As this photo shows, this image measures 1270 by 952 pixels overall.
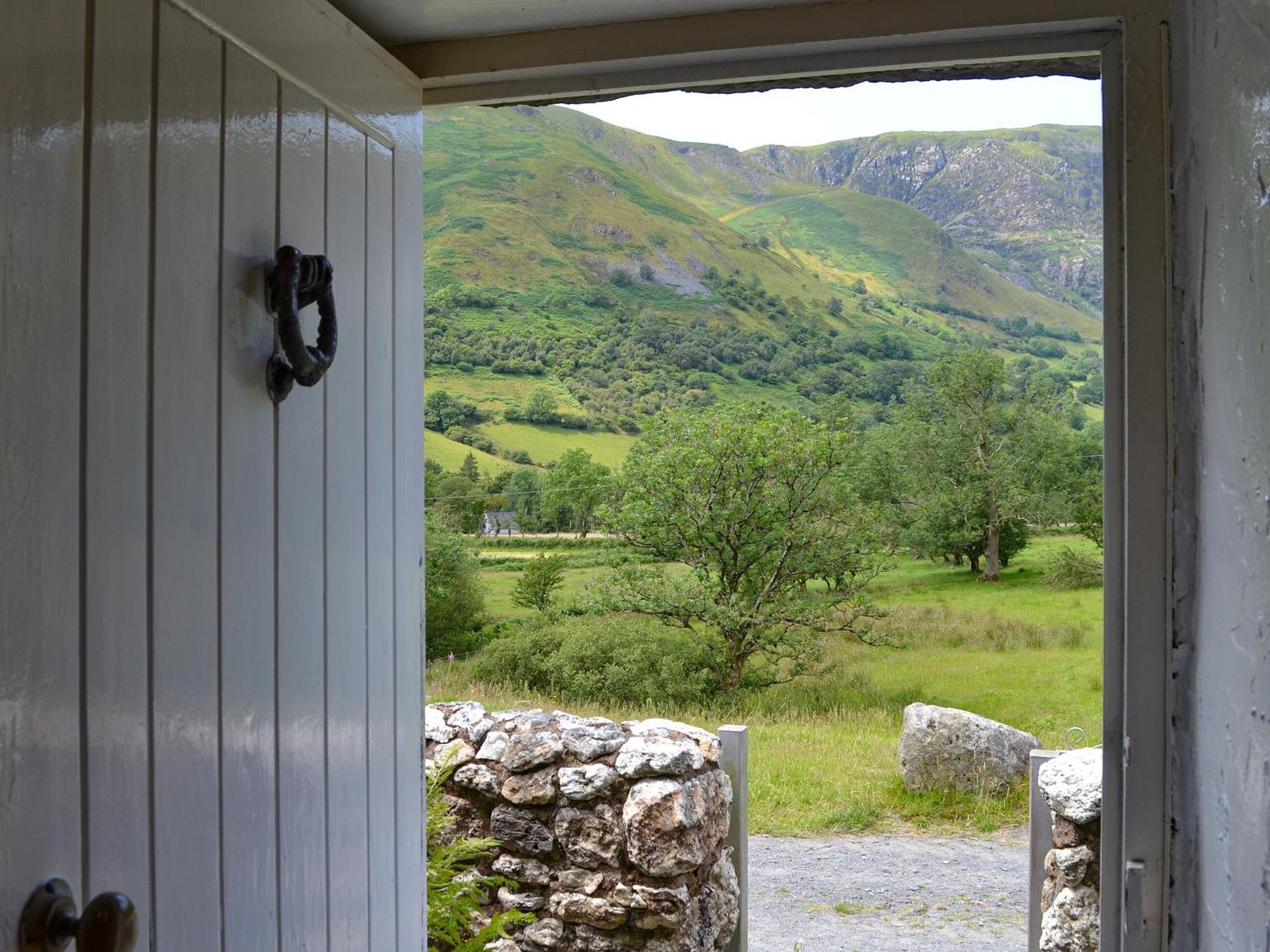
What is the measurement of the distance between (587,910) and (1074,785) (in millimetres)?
1230

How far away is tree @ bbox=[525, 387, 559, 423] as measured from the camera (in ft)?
26.5

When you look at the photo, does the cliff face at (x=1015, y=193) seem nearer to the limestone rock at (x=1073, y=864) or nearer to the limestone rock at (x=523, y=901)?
the limestone rock at (x=1073, y=864)

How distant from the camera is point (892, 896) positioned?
531 centimetres

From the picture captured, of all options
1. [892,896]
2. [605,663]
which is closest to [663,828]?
[892,896]

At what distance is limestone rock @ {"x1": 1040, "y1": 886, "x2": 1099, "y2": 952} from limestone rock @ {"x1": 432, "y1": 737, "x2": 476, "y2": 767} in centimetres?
153

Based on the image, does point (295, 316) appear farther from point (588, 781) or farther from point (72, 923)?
point (588, 781)

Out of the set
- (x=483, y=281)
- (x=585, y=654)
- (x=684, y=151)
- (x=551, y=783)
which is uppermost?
(x=684, y=151)

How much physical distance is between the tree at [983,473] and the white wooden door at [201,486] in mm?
6788

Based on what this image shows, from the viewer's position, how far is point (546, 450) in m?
7.90

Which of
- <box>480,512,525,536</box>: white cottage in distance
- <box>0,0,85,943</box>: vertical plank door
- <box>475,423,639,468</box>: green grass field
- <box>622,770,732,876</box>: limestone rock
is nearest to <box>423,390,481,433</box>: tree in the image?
<box>475,423,639,468</box>: green grass field

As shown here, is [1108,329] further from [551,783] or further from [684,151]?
[684,151]

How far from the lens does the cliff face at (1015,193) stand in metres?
8.86

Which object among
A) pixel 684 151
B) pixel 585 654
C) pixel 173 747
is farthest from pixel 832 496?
pixel 173 747

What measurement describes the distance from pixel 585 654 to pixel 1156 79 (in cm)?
636
